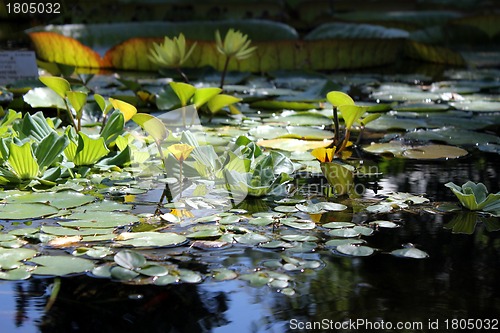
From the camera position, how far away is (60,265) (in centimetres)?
108

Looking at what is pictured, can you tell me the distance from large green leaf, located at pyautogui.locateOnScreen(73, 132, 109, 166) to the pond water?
1.83 ft

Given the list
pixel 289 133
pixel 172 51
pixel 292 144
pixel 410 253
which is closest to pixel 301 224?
pixel 410 253

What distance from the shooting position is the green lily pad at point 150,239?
1170 mm

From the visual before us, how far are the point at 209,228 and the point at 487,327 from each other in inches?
19.4

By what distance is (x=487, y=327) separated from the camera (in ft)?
3.09

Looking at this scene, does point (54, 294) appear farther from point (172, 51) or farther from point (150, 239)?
point (172, 51)

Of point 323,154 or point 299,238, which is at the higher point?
point 323,154

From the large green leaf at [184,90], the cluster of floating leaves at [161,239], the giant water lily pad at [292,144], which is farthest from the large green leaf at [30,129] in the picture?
the giant water lily pad at [292,144]

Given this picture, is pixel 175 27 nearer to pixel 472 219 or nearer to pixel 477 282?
pixel 472 219

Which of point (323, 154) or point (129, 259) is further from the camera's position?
point (323, 154)

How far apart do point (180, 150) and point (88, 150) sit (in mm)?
255

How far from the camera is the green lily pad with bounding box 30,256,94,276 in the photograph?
1063 mm

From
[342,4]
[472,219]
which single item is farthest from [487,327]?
[342,4]

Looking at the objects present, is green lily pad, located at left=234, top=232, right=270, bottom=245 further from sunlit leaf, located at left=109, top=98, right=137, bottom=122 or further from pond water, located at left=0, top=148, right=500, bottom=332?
sunlit leaf, located at left=109, top=98, right=137, bottom=122
